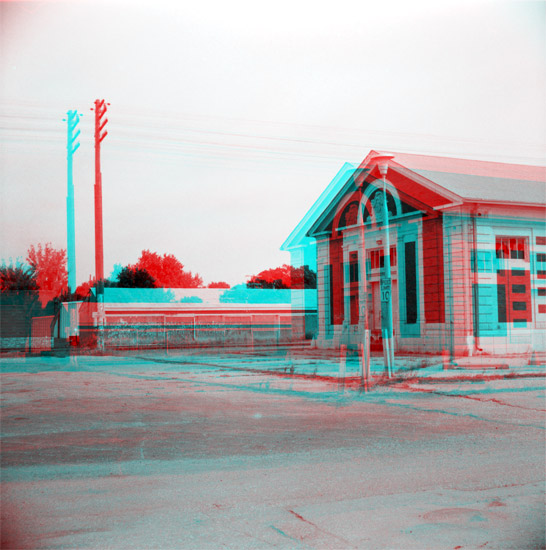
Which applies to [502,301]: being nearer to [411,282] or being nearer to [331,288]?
[411,282]

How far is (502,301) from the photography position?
12328mm

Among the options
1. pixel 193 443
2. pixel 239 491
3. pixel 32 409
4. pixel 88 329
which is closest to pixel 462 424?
pixel 193 443

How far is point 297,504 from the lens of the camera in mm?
4059

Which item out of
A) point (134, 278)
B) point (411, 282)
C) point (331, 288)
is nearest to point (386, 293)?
point (331, 288)

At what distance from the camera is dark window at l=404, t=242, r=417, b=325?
43.4 feet

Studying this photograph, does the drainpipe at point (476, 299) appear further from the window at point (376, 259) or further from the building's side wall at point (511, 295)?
the window at point (376, 259)

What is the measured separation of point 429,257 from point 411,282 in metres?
0.87

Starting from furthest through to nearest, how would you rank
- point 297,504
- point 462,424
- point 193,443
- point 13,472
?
1. point 462,424
2. point 193,443
3. point 13,472
4. point 297,504

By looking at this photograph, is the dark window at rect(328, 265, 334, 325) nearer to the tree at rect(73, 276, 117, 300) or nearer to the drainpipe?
the drainpipe

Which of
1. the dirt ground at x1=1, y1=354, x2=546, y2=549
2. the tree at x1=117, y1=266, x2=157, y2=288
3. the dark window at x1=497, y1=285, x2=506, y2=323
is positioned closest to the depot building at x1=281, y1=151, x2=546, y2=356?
the dark window at x1=497, y1=285, x2=506, y2=323

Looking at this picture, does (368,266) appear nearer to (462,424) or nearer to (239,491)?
(462,424)

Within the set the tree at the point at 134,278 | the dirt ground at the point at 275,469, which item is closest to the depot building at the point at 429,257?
the dirt ground at the point at 275,469

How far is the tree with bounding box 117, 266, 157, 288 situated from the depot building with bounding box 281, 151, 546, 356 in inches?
142

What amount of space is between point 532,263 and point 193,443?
8.46 m
